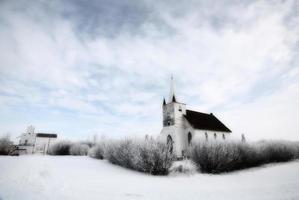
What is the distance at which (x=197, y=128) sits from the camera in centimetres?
3284

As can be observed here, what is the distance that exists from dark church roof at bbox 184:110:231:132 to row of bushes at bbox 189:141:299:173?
552 inches

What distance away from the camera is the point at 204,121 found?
3778cm

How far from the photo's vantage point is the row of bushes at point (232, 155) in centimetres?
1339

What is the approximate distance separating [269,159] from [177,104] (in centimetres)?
1855

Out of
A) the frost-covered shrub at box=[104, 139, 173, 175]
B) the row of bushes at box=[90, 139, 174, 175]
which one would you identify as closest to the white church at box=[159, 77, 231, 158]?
the row of bushes at box=[90, 139, 174, 175]

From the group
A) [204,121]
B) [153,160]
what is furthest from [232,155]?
[204,121]

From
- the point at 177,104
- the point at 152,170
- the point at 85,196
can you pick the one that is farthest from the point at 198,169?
the point at 177,104

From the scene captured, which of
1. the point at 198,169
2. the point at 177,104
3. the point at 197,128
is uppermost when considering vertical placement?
the point at 177,104

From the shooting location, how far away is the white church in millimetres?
32656

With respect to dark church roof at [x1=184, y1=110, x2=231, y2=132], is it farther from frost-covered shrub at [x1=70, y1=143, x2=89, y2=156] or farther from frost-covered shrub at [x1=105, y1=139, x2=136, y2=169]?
frost-covered shrub at [x1=105, y1=139, x2=136, y2=169]

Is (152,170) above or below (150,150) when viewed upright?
below

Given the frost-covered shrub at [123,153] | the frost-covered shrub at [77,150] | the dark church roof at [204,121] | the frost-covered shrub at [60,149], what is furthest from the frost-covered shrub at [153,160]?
the dark church roof at [204,121]

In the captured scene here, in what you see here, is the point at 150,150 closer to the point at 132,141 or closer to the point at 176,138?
the point at 132,141

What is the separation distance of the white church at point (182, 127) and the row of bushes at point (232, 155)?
38.6 feet
